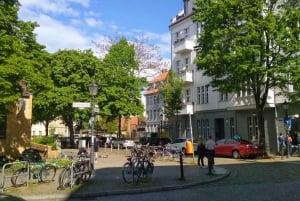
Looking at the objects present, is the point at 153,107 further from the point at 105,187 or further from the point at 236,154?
the point at 105,187

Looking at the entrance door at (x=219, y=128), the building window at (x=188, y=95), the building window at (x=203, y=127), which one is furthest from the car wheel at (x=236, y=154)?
the building window at (x=188, y=95)

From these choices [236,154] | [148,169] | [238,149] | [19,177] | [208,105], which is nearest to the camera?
[19,177]

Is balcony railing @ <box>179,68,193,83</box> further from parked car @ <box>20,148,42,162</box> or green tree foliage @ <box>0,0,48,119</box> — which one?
parked car @ <box>20,148,42,162</box>

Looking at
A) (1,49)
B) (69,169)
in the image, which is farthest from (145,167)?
(1,49)

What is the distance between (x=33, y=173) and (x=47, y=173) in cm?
66

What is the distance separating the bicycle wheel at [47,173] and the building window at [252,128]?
25.9 m

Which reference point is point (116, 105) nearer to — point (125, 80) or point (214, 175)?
point (125, 80)

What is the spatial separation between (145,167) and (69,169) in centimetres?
331

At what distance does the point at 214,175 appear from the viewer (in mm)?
18438

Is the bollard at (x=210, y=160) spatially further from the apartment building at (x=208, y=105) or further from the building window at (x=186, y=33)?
the building window at (x=186, y=33)

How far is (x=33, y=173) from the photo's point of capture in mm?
15812

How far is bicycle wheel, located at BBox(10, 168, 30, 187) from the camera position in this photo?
15.1 metres

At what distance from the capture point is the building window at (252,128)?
39.2 meters

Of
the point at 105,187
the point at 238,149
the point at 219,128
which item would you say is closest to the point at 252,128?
the point at 219,128
